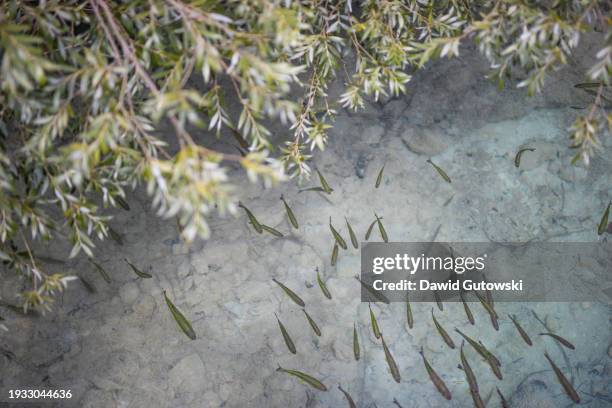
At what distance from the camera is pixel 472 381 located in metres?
2.29

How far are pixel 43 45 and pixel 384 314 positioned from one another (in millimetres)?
1825

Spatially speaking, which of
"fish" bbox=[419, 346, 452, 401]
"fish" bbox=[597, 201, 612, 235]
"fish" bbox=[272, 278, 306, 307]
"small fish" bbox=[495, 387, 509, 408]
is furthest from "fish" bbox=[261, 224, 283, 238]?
"fish" bbox=[597, 201, 612, 235]

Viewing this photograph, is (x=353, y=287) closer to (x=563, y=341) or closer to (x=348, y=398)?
(x=348, y=398)

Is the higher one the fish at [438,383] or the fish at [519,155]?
the fish at [519,155]

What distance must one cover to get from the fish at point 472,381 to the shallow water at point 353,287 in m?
0.05

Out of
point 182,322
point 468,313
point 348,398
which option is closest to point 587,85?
point 468,313

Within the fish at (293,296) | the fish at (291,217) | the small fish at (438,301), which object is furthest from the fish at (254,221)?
the small fish at (438,301)

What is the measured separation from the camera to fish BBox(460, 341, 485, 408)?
2.26 m

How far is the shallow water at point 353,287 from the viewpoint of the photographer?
232 cm

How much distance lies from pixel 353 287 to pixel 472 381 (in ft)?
2.23

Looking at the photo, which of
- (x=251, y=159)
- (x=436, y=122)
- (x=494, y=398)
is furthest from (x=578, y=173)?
(x=251, y=159)

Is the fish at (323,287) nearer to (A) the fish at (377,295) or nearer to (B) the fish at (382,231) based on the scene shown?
(A) the fish at (377,295)

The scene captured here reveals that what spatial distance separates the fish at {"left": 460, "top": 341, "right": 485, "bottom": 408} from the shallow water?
0.05 metres

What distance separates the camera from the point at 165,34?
178cm
